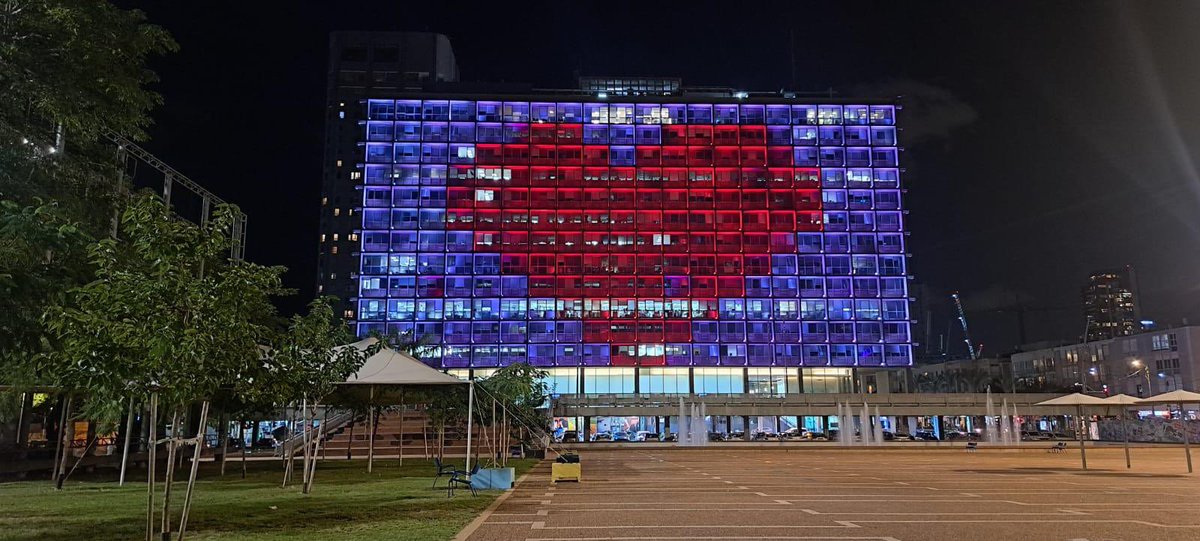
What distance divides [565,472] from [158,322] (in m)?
17.8

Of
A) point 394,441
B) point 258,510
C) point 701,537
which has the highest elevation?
point 701,537

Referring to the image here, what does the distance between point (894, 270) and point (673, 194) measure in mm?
33808

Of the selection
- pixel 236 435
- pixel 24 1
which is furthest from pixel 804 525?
pixel 236 435

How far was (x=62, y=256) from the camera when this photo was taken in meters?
12.2

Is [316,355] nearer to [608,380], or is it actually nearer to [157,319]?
[157,319]

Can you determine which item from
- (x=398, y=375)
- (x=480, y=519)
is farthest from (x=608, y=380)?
(x=480, y=519)

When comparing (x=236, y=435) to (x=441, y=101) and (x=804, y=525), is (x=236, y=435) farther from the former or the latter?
(x=804, y=525)

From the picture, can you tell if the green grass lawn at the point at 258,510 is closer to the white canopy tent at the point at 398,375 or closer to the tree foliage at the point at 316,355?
the tree foliage at the point at 316,355

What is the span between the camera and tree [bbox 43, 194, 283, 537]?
1101 cm

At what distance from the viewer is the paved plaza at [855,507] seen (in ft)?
48.7

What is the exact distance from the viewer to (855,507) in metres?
19.1

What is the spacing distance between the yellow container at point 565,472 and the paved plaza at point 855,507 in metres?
0.27

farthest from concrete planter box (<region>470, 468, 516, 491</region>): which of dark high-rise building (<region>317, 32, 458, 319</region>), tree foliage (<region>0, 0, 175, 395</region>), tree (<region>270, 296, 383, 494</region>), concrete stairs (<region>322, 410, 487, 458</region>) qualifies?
dark high-rise building (<region>317, 32, 458, 319</region>)

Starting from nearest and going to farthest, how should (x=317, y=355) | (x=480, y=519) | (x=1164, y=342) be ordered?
(x=480, y=519) → (x=317, y=355) → (x=1164, y=342)
